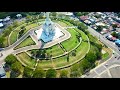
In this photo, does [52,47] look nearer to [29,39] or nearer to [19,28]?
[29,39]

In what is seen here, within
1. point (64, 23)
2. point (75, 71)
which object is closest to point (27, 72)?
point (75, 71)

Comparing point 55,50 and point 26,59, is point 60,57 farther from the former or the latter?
point 26,59

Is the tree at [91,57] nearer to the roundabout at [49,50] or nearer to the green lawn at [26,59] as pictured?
the roundabout at [49,50]
